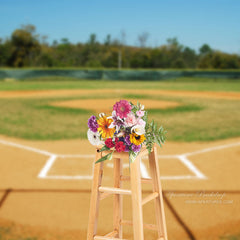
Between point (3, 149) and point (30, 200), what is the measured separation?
343 cm

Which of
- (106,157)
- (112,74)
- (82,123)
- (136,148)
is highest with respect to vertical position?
(136,148)

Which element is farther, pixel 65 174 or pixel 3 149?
pixel 3 149

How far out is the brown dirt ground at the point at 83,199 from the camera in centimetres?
425

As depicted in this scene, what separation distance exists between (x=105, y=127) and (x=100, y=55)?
7350 cm

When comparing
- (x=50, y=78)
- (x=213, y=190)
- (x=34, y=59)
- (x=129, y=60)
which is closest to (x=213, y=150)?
(x=213, y=190)

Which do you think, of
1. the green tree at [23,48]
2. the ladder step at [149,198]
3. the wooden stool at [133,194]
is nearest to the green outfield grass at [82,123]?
the wooden stool at [133,194]

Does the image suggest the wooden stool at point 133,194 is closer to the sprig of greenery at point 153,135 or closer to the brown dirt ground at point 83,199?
the sprig of greenery at point 153,135

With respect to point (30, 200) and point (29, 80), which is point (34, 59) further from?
point (30, 200)

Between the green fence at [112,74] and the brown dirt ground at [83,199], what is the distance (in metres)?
33.2

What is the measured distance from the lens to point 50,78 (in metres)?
41.2

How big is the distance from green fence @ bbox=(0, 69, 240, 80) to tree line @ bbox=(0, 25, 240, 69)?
2039cm

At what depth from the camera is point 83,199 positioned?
517cm

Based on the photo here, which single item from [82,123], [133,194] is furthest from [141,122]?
[82,123]

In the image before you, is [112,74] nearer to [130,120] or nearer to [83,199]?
[83,199]
